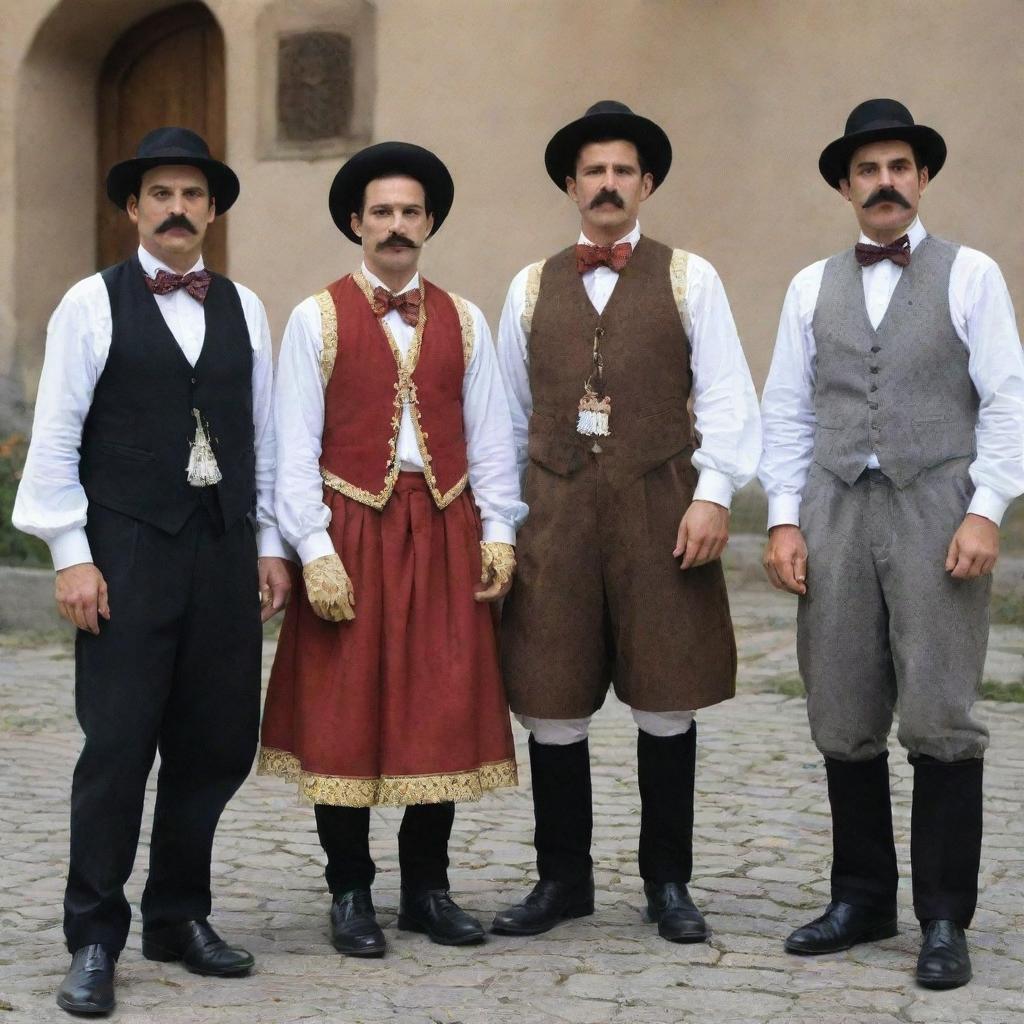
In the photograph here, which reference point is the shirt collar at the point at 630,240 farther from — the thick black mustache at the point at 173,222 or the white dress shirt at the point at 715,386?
the thick black mustache at the point at 173,222

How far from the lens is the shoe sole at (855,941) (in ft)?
13.0

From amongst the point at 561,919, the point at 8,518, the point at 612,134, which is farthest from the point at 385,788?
the point at 8,518

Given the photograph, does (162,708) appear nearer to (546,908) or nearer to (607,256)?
(546,908)

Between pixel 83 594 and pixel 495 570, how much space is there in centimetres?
92

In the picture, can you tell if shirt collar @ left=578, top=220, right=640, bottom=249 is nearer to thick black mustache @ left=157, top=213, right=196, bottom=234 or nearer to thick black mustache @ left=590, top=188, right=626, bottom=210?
thick black mustache @ left=590, top=188, right=626, bottom=210

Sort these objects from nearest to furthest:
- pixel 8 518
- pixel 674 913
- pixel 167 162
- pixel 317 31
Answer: pixel 167 162
pixel 674 913
pixel 317 31
pixel 8 518

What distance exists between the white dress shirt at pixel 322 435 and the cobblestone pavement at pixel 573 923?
921 millimetres

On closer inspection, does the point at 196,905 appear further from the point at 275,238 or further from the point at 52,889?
the point at 275,238

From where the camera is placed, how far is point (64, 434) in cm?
368

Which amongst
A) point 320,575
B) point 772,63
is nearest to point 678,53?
point 772,63

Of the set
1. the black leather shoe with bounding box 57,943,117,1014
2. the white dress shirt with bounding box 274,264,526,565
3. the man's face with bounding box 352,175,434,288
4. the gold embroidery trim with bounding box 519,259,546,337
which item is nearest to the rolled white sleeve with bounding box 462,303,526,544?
the white dress shirt with bounding box 274,264,526,565

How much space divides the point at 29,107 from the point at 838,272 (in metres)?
6.61

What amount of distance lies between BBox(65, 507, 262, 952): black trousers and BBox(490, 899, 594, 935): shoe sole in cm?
67

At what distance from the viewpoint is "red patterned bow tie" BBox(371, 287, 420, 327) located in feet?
13.3
